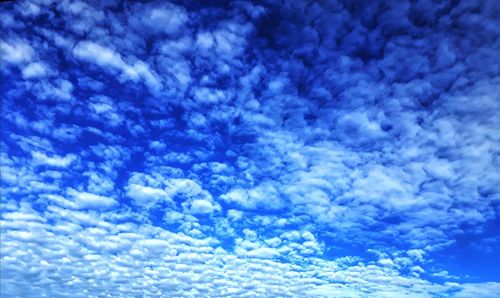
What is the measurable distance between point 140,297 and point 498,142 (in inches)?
972

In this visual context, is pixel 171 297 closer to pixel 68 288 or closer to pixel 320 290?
pixel 68 288

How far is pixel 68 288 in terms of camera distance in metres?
26.4

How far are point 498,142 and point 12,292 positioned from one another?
114 feet

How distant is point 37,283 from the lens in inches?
1015

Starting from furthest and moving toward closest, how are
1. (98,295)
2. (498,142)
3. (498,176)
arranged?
(98,295) → (498,176) → (498,142)

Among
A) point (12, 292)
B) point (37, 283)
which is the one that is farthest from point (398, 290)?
point (12, 292)

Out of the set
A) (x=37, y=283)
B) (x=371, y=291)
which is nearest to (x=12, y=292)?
(x=37, y=283)

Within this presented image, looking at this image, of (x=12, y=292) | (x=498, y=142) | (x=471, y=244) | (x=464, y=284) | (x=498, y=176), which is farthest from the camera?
(x=12, y=292)

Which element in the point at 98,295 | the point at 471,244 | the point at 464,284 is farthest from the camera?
the point at 98,295

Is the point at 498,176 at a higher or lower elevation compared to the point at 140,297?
higher

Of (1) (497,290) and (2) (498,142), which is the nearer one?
(2) (498,142)

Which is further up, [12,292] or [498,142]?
[498,142]

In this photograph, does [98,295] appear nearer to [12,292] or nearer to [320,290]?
[12,292]

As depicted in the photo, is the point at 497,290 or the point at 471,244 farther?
the point at 497,290
